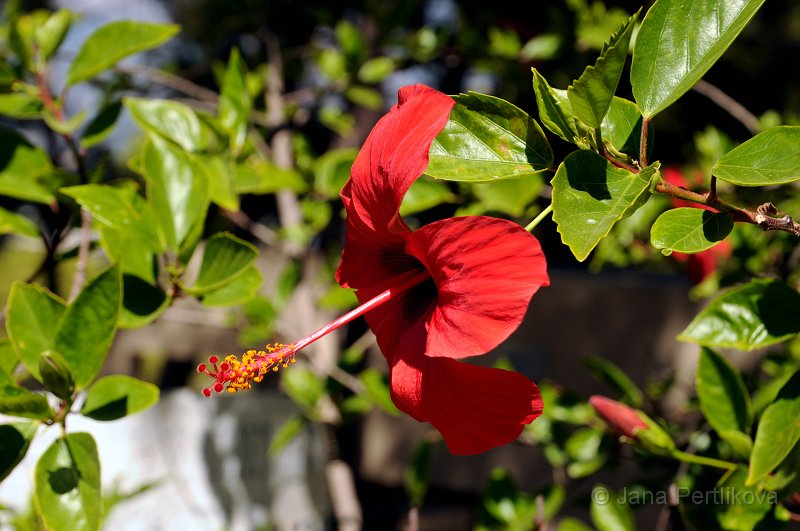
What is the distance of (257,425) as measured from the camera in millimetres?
1730

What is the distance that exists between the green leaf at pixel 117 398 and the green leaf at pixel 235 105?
454 mm

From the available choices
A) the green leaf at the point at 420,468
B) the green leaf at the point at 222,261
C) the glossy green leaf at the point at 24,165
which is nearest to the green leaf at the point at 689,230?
the green leaf at the point at 222,261

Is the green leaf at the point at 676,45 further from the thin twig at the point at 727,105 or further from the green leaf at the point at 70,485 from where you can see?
the thin twig at the point at 727,105

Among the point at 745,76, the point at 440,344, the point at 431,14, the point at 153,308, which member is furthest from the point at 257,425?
the point at 745,76

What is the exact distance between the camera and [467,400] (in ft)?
1.87

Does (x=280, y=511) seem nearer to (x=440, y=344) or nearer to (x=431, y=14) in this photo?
(x=440, y=344)

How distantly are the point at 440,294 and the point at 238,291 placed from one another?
0.39 m

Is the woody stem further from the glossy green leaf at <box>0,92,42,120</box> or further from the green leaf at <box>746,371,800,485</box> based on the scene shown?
the glossy green leaf at <box>0,92,42,120</box>

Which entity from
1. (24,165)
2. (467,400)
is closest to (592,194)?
(467,400)

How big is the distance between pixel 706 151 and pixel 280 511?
1271 mm

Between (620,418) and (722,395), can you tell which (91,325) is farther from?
(722,395)

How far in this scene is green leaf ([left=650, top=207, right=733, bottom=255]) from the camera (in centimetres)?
53

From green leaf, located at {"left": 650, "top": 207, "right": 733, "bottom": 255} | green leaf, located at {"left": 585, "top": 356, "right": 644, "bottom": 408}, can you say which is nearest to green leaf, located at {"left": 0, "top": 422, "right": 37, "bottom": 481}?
green leaf, located at {"left": 650, "top": 207, "right": 733, "bottom": 255}

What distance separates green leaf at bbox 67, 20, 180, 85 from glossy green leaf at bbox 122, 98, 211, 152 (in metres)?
0.06
